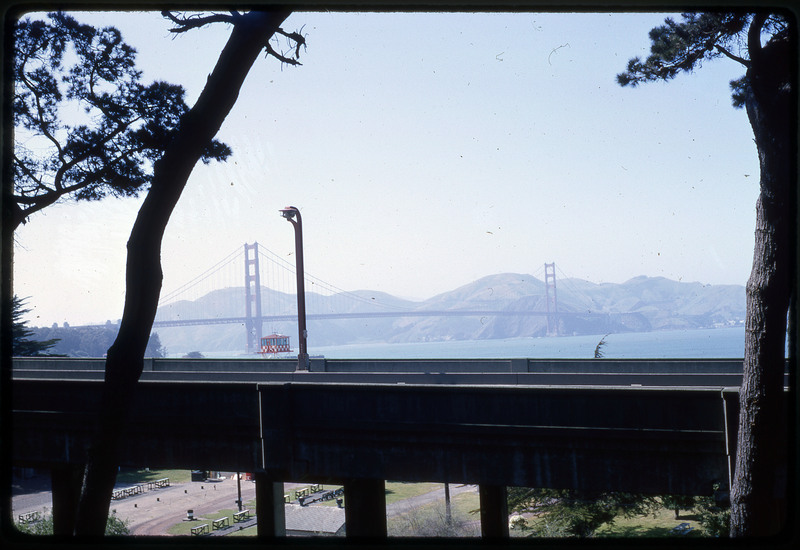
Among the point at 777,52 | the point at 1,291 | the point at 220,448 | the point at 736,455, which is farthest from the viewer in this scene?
the point at 220,448

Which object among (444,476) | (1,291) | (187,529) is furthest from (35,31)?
(187,529)

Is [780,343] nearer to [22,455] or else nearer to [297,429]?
[297,429]

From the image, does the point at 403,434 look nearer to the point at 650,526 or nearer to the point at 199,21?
the point at 199,21

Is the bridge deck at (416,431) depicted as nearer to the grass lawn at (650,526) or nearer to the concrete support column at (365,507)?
the concrete support column at (365,507)

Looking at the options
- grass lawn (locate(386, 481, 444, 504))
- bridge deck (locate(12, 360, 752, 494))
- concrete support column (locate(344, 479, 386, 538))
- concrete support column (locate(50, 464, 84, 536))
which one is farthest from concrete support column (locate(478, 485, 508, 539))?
grass lawn (locate(386, 481, 444, 504))

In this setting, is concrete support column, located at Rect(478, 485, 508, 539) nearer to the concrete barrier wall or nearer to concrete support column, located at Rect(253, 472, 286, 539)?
concrete support column, located at Rect(253, 472, 286, 539)
